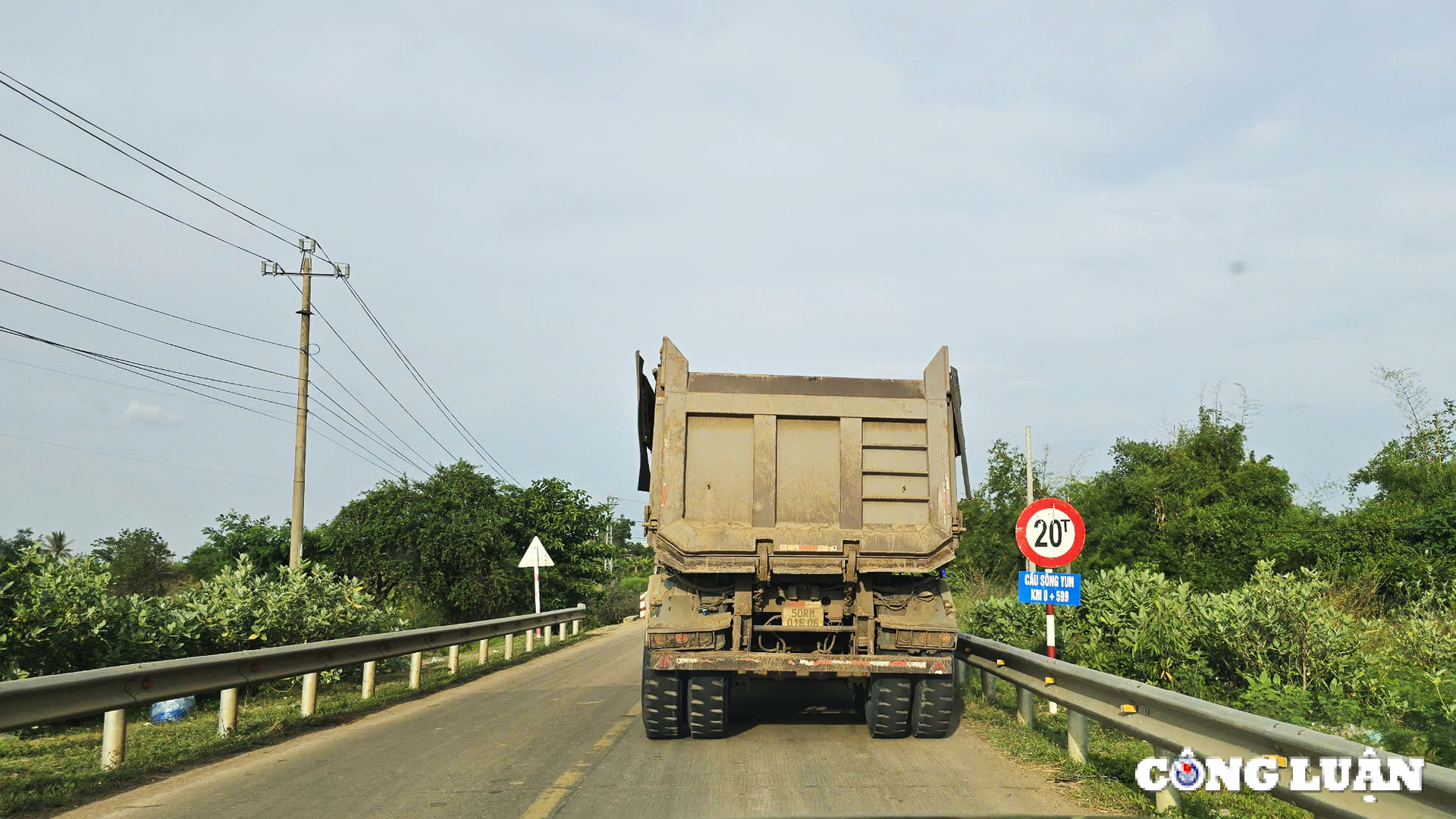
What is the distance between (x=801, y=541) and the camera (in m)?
9.20

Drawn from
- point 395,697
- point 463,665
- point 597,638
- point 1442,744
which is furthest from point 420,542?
point 1442,744

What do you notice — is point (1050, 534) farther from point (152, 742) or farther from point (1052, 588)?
point (152, 742)

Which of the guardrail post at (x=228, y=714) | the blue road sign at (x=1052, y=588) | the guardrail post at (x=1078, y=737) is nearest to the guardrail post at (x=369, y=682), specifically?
the guardrail post at (x=228, y=714)

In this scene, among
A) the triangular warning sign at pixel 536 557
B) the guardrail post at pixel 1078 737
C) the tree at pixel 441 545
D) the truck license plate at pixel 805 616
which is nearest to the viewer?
the guardrail post at pixel 1078 737

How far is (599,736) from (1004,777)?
3.78 metres

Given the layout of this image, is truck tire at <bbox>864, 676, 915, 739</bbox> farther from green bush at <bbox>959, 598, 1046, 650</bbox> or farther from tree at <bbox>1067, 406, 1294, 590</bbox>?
tree at <bbox>1067, 406, 1294, 590</bbox>

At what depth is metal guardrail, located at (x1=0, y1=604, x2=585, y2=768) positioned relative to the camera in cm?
664

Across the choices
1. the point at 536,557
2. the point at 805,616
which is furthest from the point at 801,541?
the point at 536,557

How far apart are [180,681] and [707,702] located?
4.35 meters

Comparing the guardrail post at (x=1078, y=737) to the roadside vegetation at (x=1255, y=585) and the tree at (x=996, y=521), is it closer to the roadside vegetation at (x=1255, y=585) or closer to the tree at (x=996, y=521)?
the roadside vegetation at (x=1255, y=585)

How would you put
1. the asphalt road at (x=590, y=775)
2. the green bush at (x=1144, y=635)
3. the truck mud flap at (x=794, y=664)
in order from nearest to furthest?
the asphalt road at (x=590, y=775) → the truck mud flap at (x=794, y=664) → the green bush at (x=1144, y=635)

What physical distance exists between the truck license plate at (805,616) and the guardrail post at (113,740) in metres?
5.38

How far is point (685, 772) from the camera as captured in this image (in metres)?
7.57

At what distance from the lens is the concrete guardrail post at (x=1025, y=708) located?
31.4 ft
